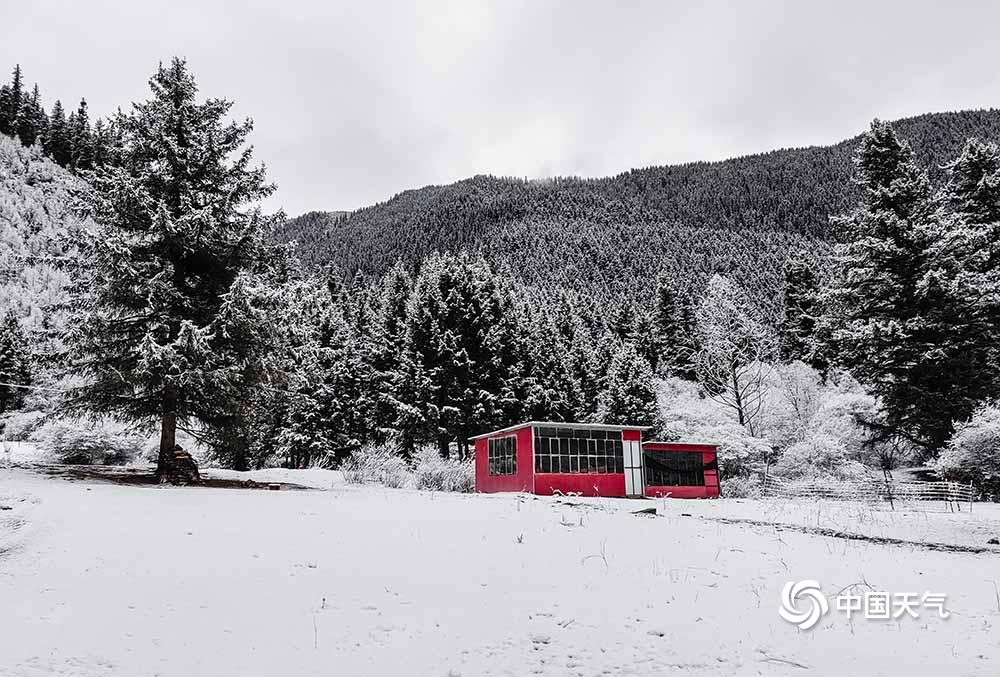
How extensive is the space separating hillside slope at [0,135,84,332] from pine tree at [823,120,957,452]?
195 ft

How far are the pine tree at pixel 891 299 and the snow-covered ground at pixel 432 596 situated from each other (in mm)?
10884

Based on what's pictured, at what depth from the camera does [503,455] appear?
29953 millimetres

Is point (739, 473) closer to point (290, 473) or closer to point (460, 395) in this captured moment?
point (460, 395)

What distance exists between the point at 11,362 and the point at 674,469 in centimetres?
5816

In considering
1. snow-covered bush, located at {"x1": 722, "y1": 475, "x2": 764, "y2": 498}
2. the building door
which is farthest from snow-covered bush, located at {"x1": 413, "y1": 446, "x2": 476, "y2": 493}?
snow-covered bush, located at {"x1": 722, "y1": 475, "x2": 764, "y2": 498}

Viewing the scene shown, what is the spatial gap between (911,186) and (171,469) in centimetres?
2794

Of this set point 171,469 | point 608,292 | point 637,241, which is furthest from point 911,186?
point 637,241

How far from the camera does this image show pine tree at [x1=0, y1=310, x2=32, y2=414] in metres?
58.1

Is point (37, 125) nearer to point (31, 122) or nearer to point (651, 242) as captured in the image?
point (31, 122)

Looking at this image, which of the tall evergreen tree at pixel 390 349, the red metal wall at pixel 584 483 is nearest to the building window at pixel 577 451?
the red metal wall at pixel 584 483

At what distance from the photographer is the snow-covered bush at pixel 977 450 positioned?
21.5 meters

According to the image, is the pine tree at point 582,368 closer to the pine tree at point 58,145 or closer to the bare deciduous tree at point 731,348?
the bare deciduous tree at point 731,348

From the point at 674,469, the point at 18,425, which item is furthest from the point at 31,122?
the point at 674,469

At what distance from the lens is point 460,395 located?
37969 millimetres
